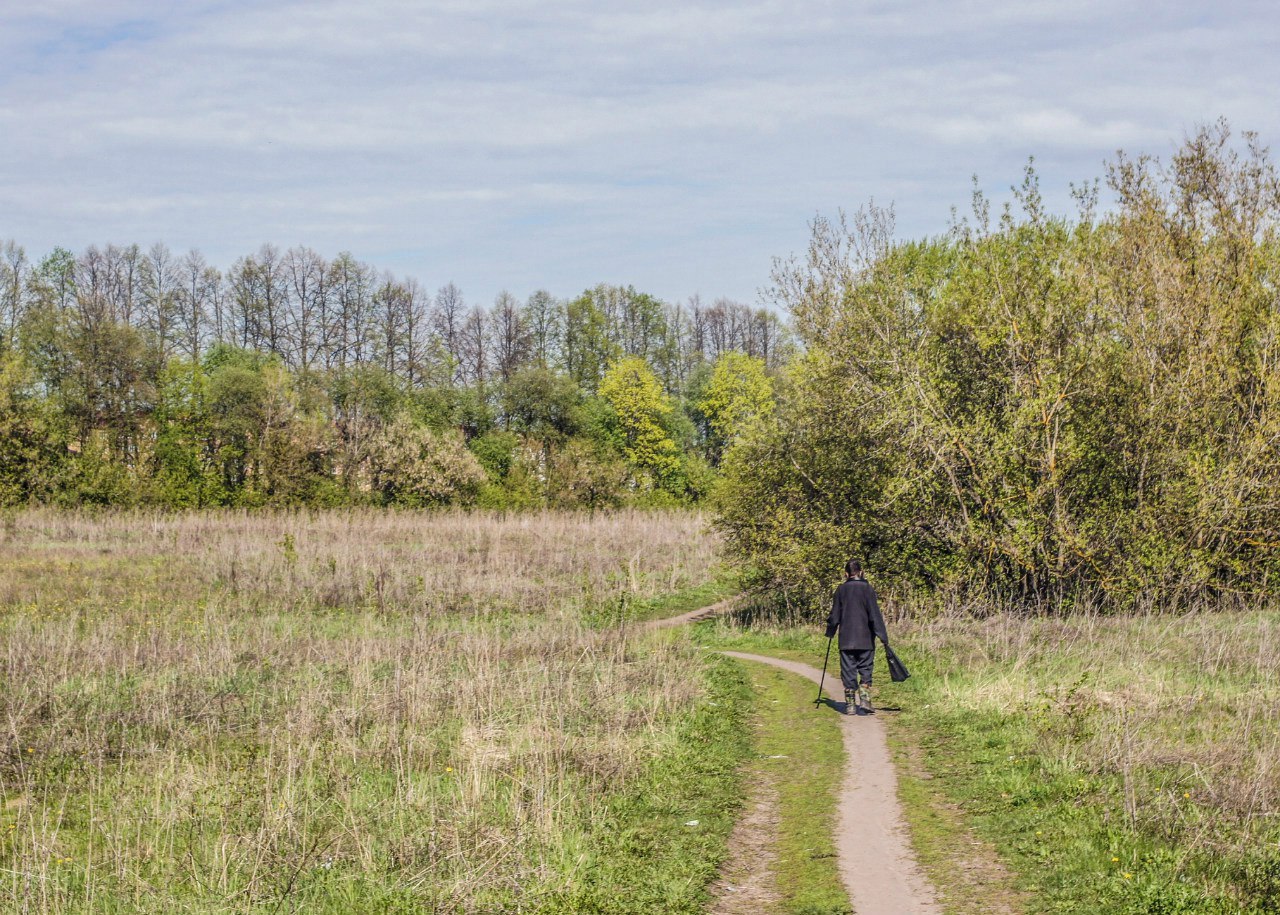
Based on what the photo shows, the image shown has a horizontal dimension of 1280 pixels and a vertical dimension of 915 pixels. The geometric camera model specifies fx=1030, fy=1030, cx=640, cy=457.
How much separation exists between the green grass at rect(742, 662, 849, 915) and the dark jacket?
104 centimetres

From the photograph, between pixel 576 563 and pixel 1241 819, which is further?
pixel 576 563

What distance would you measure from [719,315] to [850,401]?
9466 cm

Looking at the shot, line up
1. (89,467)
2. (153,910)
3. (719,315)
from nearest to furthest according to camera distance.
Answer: (153,910)
(89,467)
(719,315)

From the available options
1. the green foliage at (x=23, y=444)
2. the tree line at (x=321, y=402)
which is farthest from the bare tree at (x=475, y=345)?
the green foliage at (x=23, y=444)

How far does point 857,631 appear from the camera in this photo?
42.9ft

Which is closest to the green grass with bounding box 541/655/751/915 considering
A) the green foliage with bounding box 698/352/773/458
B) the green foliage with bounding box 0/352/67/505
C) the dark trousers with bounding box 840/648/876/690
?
the dark trousers with bounding box 840/648/876/690

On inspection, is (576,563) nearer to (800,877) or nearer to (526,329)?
(800,877)

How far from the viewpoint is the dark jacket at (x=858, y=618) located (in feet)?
42.9

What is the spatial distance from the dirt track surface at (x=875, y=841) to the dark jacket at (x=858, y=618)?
140cm

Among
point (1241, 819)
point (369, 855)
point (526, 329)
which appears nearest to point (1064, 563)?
point (1241, 819)

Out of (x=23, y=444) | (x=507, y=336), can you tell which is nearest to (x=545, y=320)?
(x=507, y=336)

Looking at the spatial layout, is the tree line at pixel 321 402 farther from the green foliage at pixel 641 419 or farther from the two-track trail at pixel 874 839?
the two-track trail at pixel 874 839

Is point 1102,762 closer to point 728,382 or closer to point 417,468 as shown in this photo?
point 417,468

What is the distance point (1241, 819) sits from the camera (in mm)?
8039
